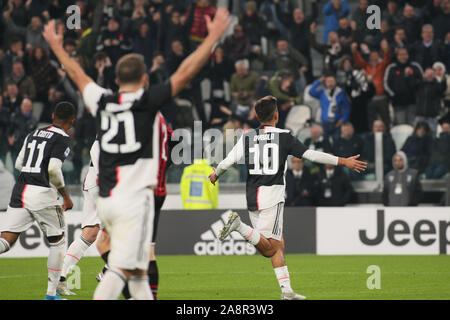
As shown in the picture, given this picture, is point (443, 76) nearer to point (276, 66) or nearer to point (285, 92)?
point (285, 92)

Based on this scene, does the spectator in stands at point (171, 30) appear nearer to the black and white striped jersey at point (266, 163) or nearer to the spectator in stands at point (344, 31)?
the spectator in stands at point (344, 31)

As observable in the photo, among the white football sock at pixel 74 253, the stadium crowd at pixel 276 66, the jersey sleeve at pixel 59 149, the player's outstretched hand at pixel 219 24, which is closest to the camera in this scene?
the player's outstretched hand at pixel 219 24

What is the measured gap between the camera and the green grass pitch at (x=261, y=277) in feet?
31.6

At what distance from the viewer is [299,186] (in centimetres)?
1680

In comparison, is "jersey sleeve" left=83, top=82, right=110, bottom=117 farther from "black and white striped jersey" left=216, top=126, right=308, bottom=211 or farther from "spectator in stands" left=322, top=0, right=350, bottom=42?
"spectator in stands" left=322, top=0, right=350, bottom=42

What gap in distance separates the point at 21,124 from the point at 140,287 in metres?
12.2

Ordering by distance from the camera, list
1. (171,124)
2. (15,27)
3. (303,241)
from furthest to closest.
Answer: (15,27) → (171,124) → (303,241)

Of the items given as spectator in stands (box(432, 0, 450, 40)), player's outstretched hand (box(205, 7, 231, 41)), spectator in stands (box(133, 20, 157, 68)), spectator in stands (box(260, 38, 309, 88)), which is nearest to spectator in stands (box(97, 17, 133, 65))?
spectator in stands (box(133, 20, 157, 68))

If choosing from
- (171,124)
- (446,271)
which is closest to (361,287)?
(446,271)

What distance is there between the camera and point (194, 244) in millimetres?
16188

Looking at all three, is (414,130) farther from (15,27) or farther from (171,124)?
(15,27)

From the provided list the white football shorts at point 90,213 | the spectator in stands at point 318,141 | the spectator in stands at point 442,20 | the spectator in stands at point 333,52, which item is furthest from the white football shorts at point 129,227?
the spectator in stands at point 442,20

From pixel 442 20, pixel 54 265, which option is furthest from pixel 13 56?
pixel 54 265
